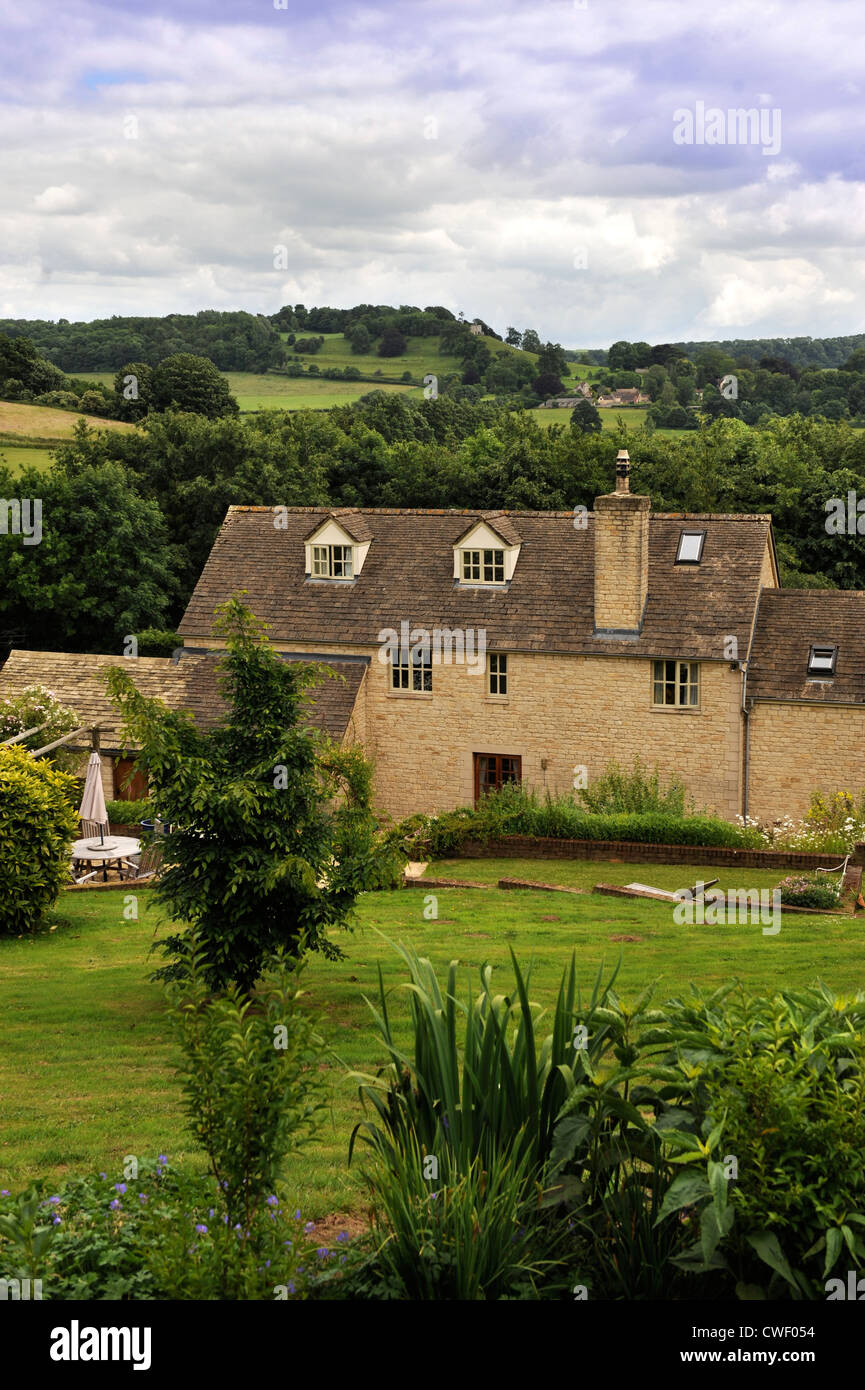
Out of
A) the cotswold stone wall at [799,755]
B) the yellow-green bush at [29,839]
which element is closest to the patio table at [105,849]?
the yellow-green bush at [29,839]

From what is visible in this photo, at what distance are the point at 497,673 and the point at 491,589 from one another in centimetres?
266

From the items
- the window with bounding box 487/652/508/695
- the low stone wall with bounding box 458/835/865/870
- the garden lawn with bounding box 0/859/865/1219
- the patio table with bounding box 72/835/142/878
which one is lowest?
the garden lawn with bounding box 0/859/865/1219

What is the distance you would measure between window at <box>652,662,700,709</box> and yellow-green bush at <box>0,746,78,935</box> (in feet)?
55.1

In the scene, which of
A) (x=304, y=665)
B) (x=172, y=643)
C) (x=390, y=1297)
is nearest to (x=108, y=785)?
(x=172, y=643)

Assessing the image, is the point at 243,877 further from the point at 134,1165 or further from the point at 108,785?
the point at 108,785

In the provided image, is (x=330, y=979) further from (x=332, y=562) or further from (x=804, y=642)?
(x=332, y=562)

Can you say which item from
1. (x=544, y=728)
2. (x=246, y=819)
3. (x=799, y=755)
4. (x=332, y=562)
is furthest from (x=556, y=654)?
(x=246, y=819)

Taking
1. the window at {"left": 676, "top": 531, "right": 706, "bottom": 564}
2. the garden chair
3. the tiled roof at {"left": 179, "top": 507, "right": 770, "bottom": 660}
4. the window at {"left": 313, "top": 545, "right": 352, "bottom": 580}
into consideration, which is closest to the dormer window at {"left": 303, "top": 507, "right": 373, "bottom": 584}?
the window at {"left": 313, "top": 545, "right": 352, "bottom": 580}

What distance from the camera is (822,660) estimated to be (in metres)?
33.0

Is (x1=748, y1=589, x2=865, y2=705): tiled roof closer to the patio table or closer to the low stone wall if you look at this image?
the low stone wall

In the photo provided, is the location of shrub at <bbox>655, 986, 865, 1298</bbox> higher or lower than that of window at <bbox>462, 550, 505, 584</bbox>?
lower

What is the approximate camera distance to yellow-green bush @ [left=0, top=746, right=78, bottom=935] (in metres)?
21.3

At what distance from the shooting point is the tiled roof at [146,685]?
35312mm

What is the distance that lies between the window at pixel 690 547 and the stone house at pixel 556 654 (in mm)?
57
